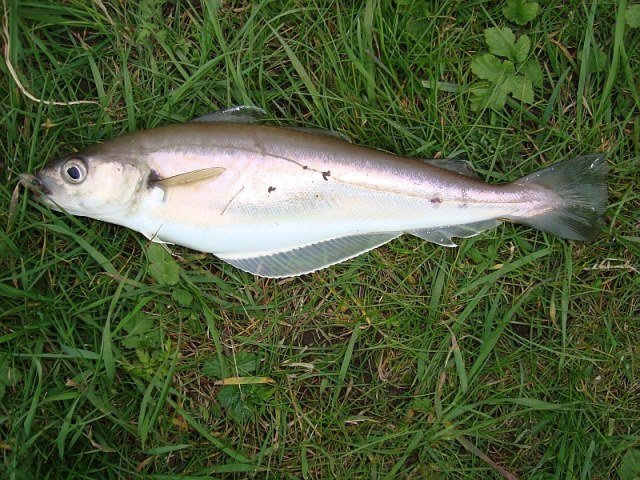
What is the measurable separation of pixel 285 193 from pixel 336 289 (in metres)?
0.79

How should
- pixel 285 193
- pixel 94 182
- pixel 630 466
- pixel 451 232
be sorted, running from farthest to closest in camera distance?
pixel 630 466 → pixel 451 232 → pixel 285 193 → pixel 94 182

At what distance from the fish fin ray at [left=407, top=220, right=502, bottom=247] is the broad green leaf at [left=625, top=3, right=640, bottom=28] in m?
1.60

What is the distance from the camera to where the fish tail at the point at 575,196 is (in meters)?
3.06

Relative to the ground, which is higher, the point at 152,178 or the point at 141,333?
the point at 152,178

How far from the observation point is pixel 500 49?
3184mm

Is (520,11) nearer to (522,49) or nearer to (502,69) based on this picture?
(522,49)

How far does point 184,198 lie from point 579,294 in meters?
2.60

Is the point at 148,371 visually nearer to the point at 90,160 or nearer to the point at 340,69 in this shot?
the point at 90,160

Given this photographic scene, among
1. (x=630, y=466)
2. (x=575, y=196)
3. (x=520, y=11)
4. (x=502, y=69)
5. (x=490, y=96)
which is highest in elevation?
(x=520, y=11)

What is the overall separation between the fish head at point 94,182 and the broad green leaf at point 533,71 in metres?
2.52

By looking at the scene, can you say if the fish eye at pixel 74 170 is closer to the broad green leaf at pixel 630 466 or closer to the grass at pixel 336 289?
the grass at pixel 336 289

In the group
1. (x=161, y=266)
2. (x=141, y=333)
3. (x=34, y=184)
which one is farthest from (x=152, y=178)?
(x=141, y=333)

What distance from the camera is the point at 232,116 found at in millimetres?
2902

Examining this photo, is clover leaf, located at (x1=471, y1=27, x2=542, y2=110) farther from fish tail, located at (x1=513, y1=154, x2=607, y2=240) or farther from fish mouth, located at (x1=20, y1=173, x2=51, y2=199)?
fish mouth, located at (x1=20, y1=173, x2=51, y2=199)
